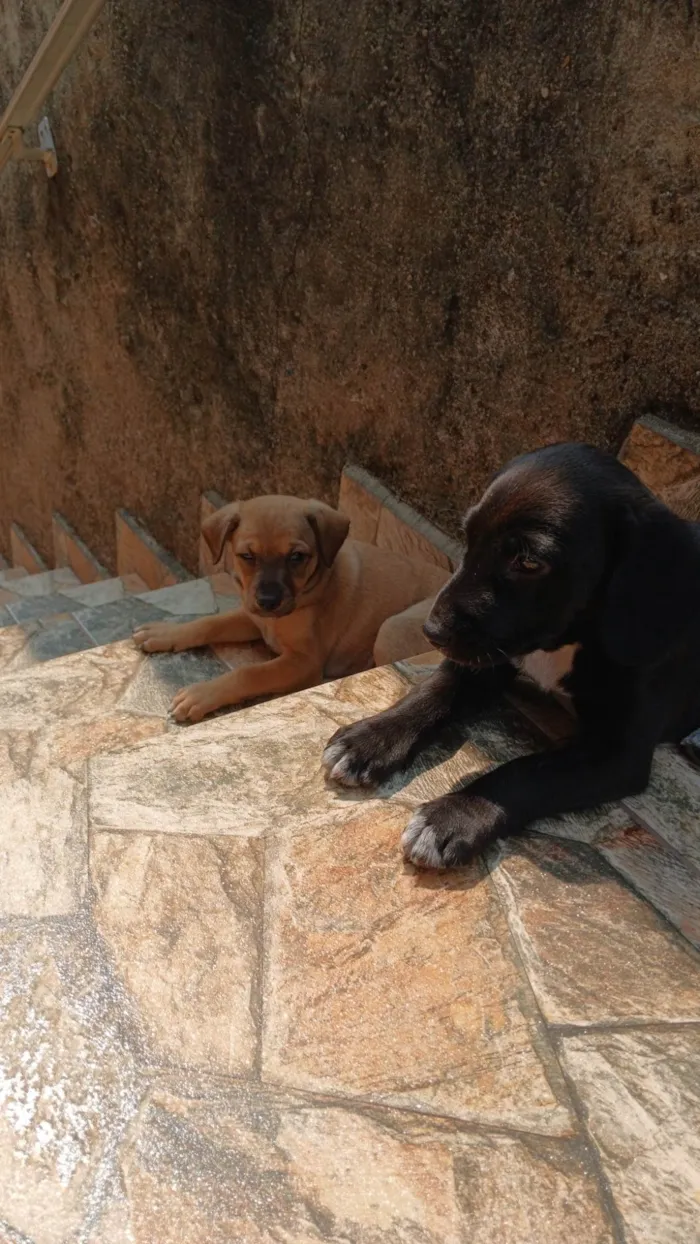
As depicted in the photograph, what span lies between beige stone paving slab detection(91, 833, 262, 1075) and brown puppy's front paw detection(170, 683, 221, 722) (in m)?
1.29

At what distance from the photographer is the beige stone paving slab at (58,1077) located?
1440mm

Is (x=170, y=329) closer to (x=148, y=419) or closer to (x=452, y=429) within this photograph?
(x=148, y=419)

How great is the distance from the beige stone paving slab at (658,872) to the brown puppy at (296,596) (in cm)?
161

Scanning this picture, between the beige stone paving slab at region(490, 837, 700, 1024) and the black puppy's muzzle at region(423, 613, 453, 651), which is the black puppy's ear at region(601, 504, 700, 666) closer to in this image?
the black puppy's muzzle at region(423, 613, 453, 651)

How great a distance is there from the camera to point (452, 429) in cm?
416

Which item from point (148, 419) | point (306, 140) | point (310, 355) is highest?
point (306, 140)

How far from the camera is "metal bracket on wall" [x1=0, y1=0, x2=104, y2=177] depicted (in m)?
5.38

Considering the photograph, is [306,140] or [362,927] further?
[306,140]

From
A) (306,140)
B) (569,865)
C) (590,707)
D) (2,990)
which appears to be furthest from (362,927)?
(306,140)

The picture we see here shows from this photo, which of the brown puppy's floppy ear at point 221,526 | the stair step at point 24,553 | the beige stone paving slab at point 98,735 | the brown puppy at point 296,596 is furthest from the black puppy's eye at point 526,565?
the stair step at point 24,553

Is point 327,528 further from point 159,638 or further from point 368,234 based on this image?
point 368,234

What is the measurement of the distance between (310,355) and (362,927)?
3668 millimetres

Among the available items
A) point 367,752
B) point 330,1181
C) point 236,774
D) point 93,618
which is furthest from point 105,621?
point 330,1181

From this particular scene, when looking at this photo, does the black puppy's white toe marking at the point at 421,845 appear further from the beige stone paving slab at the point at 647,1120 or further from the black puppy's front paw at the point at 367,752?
the beige stone paving slab at the point at 647,1120
